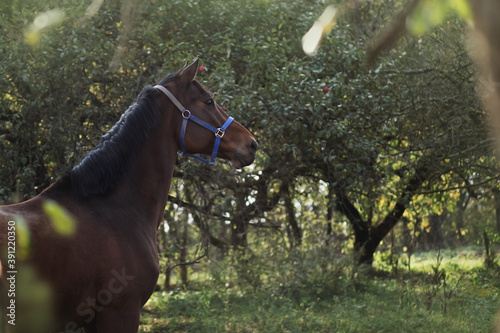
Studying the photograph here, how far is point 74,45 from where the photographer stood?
21.2 feet

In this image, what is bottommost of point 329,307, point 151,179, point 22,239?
point 329,307

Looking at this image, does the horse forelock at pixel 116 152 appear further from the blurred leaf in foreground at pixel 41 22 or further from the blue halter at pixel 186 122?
the blurred leaf in foreground at pixel 41 22

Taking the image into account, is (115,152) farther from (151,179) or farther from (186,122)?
(186,122)

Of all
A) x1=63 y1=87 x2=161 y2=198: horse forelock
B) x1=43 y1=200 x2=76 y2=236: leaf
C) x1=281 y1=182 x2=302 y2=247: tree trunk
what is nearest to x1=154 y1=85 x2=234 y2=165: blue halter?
x1=63 y1=87 x2=161 y2=198: horse forelock

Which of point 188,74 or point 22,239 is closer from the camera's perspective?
point 22,239

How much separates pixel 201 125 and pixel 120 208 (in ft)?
2.46

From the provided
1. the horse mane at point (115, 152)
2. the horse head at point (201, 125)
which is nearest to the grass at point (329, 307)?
the horse head at point (201, 125)

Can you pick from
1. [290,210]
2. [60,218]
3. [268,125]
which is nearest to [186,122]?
[60,218]

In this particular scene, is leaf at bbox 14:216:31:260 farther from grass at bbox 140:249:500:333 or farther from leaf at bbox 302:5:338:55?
grass at bbox 140:249:500:333

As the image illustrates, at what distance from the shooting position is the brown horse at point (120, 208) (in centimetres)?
329

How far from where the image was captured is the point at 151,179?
3.83 metres

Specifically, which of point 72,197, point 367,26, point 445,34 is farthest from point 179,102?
point 367,26

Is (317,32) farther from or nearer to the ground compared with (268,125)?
nearer to the ground

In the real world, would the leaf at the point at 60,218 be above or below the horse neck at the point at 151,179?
below
